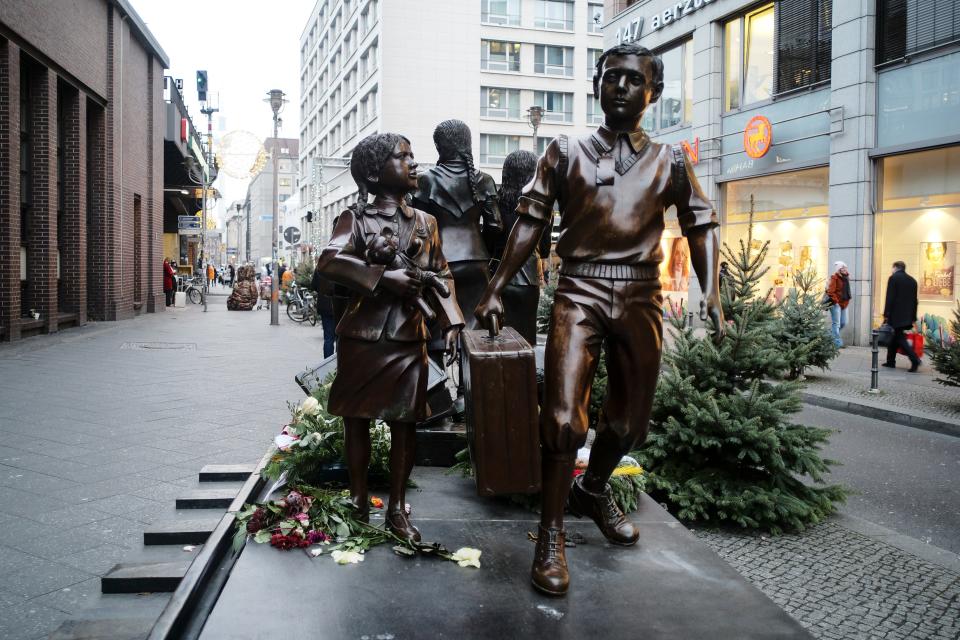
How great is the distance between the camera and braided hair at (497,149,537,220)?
18.4 ft

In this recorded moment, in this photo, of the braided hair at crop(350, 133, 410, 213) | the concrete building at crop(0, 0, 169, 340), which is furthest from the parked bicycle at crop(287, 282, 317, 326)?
the braided hair at crop(350, 133, 410, 213)

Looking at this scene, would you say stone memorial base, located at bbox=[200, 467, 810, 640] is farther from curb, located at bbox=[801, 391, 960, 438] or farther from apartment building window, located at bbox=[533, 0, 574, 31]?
apartment building window, located at bbox=[533, 0, 574, 31]

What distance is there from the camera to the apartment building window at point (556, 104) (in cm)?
5566

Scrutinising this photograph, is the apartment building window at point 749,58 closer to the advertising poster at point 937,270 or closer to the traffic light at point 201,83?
the advertising poster at point 937,270

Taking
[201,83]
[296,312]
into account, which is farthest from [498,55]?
[296,312]

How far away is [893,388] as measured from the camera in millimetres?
11203

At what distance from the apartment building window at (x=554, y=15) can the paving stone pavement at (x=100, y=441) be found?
46.3 meters

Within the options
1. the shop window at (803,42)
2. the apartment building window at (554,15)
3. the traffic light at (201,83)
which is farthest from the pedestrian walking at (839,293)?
the traffic light at (201,83)

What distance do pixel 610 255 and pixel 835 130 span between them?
1627 centimetres

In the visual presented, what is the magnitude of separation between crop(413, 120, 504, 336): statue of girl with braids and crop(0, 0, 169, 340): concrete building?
12173 millimetres

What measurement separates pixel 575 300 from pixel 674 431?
205 cm

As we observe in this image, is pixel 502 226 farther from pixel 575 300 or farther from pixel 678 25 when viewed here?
pixel 678 25

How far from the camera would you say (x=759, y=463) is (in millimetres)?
5055

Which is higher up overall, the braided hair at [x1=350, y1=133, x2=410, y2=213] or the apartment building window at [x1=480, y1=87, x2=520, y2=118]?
the apartment building window at [x1=480, y1=87, x2=520, y2=118]
